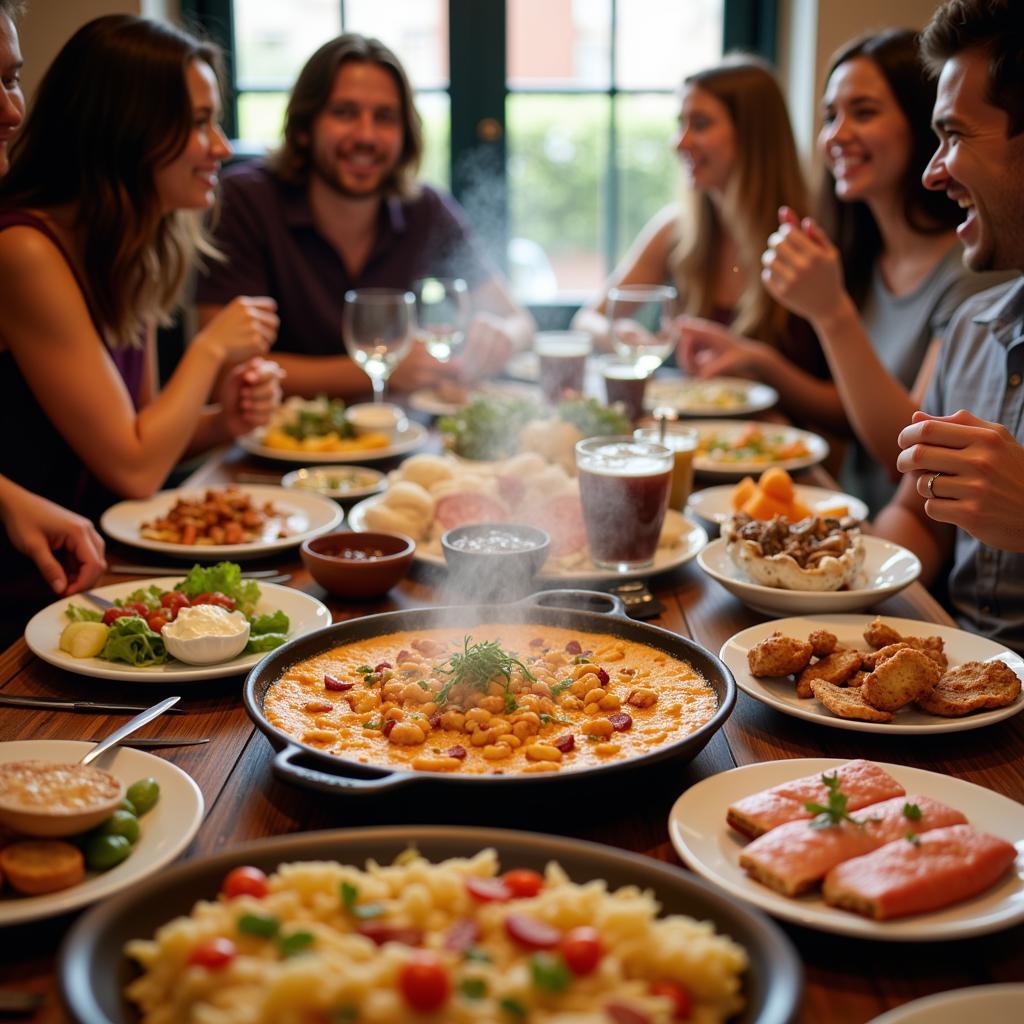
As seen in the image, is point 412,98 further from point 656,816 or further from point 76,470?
point 656,816

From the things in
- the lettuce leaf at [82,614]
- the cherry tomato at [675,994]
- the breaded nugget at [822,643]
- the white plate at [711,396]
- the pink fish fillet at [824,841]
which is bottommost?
the white plate at [711,396]

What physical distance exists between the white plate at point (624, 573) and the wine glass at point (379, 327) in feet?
2.53

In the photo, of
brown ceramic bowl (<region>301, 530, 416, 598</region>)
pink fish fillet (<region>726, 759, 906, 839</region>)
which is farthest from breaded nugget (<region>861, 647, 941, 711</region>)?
brown ceramic bowl (<region>301, 530, 416, 598</region>)

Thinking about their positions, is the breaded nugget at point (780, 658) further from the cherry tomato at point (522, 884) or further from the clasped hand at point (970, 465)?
the cherry tomato at point (522, 884)

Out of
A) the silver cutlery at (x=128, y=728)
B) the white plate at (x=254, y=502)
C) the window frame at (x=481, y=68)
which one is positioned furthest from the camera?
the window frame at (x=481, y=68)

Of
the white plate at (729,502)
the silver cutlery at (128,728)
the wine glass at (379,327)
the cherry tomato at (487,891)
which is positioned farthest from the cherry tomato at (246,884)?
the wine glass at (379,327)

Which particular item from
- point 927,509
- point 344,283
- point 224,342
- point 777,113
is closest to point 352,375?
point 344,283

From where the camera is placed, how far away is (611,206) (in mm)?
6090

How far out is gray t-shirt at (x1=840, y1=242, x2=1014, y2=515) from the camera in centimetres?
346

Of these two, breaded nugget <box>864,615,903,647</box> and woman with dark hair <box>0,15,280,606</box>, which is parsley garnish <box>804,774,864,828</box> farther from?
woman with dark hair <box>0,15,280,606</box>

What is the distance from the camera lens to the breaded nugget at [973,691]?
1579mm

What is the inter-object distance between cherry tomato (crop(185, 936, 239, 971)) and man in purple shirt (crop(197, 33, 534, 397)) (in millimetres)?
2998

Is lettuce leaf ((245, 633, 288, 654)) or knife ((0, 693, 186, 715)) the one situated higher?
lettuce leaf ((245, 633, 288, 654))

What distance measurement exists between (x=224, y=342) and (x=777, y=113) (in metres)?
2.45
